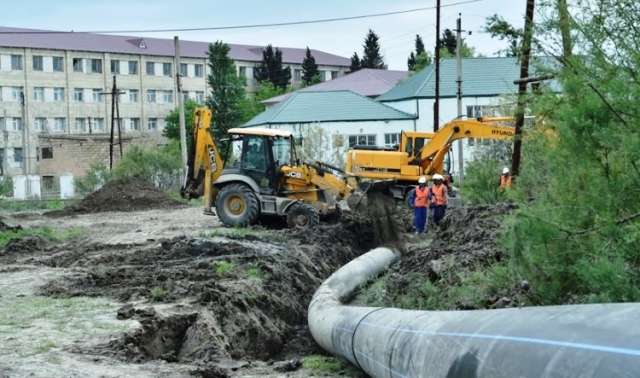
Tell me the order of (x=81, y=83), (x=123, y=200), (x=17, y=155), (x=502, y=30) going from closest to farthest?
(x=502, y=30)
(x=123, y=200)
(x=17, y=155)
(x=81, y=83)

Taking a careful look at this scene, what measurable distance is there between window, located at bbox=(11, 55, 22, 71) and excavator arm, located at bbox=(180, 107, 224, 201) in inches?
2660

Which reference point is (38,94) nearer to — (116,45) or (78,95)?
(78,95)

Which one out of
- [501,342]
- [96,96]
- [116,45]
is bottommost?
[501,342]

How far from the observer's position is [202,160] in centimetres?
2370

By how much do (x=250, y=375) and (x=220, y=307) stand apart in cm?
340

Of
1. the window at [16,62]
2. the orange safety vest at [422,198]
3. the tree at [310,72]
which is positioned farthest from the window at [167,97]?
the orange safety vest at [422,198]

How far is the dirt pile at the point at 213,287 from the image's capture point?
34.9 feet

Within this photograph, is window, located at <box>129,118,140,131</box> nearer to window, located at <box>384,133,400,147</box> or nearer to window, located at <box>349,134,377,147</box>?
window, located at <box>349,134,377,147</box>

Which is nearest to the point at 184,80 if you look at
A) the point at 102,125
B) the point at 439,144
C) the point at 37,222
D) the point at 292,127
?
the point at 102,125

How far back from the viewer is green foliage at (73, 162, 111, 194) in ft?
171

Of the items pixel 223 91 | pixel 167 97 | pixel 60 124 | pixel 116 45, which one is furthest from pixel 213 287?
pixel 167 97

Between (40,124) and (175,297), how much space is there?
7987 cm

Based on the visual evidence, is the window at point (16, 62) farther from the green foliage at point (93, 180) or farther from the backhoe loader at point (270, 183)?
the backhoe loader at point (270, 183)

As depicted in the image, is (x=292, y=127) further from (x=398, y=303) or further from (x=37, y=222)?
(x=398, y=303)
